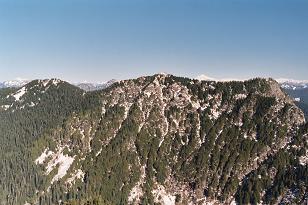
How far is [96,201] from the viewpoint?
172m

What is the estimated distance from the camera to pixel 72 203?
175 m

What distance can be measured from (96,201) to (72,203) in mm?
9801
